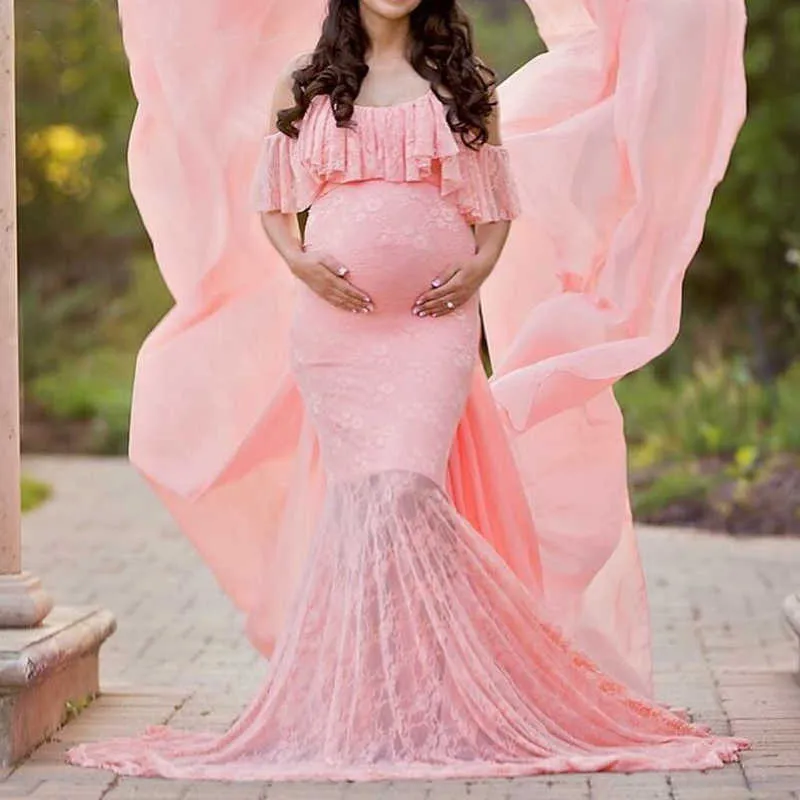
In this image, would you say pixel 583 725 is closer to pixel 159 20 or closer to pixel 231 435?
pixel 231 435

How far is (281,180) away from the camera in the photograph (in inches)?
227

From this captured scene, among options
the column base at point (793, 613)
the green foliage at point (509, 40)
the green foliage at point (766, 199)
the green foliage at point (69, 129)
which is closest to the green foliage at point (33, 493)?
the green foliage at point (766, 199)

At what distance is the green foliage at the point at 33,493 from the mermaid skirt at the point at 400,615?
850cm

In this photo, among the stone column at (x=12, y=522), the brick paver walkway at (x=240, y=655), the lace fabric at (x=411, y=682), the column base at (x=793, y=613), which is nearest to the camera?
the brick paver walkway at (x=240, y=655)

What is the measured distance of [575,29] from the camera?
6.59m

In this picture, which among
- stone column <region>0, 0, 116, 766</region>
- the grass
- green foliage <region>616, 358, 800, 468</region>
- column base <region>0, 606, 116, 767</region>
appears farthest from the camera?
the grass

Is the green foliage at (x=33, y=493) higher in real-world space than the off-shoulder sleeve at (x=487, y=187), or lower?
lower

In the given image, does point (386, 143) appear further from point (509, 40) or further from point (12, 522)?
point (509, 40)

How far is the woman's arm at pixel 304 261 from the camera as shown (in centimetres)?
562

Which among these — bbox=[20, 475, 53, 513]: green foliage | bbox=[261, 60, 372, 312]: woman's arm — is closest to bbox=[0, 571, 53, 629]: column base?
bbox=[261, 60, 372, 312]: woman's arm

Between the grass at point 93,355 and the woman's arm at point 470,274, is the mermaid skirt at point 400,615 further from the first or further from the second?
the grass at point 93,355

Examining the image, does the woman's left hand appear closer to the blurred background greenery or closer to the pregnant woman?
the pregnant woman

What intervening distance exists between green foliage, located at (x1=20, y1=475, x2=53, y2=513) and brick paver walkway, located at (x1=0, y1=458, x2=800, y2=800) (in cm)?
13

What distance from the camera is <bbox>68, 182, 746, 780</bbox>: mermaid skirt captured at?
17.6ft
